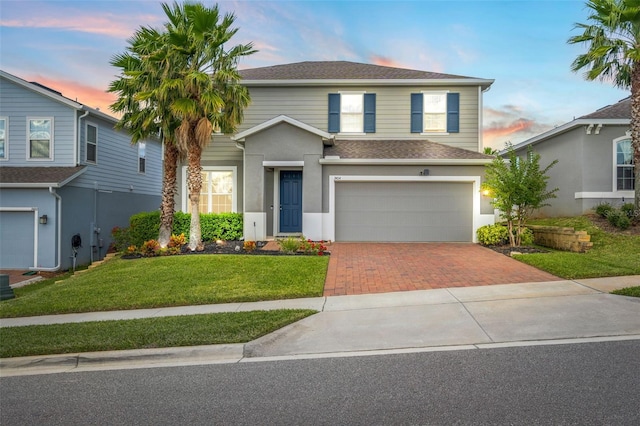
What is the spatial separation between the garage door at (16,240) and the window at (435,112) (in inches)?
663

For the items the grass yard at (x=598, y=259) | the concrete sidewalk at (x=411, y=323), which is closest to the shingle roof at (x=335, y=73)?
the grass yard at (x=598, y=259)

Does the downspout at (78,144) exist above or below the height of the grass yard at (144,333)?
above

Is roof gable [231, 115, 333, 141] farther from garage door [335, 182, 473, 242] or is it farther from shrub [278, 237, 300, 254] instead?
shrub [278, 237, 300, 254]

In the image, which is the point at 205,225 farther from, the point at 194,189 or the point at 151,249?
the point at 151,249

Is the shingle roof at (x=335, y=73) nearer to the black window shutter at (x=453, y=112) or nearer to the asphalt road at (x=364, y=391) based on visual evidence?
the black window shutter at (x=453, y=112)

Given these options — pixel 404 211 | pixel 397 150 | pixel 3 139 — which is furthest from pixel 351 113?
pixel 3 139

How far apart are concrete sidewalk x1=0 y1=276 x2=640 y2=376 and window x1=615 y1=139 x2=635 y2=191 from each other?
9.93 meters

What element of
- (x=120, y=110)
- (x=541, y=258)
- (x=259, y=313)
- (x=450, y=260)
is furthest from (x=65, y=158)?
(x=541, y=258)

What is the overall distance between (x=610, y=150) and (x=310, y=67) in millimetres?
13720

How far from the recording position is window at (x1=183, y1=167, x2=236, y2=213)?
16.8 meters

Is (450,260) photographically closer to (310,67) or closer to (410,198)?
(410,198)

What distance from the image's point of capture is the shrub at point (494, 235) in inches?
547

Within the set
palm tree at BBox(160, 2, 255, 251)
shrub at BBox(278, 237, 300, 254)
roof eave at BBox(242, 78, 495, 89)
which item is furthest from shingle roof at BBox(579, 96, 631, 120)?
palm tree at BBox(160, 2, 255, 251)

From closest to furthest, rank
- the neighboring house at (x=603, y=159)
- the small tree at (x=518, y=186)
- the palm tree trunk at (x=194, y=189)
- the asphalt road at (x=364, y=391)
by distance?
the asphalt road at (x=364, y=391) < the small tree at (x=518, y=186) < the palm tree trunk at (x=194, y=189) < the neighboring house at (x=603, y=159)
